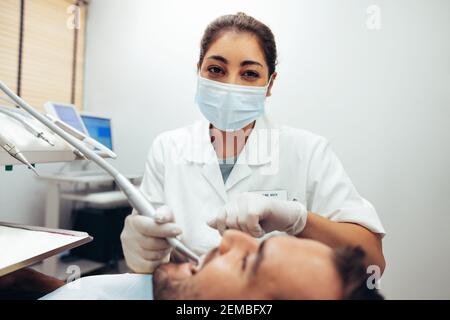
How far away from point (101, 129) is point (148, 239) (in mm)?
513

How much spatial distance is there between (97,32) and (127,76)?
14 cm

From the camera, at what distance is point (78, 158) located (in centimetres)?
62

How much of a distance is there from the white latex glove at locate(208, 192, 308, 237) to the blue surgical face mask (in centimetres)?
18

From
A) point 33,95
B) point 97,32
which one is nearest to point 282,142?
point 97,32

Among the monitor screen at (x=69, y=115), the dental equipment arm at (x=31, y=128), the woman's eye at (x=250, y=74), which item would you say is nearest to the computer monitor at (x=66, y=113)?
the monitor screen at (x=69, y=115)

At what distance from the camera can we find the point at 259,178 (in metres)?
0.60

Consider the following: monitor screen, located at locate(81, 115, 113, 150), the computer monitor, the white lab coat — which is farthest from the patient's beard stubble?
the computer monitor

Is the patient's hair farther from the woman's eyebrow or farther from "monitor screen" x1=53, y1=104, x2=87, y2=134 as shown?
"monitor screen" x1=53, y1=104, x2=87, y2=134

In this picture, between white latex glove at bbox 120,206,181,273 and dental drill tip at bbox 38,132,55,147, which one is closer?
white latex glove at bbox 120,206,181,273

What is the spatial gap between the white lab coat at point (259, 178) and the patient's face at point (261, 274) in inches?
4.4

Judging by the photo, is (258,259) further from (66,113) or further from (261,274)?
(66,113)

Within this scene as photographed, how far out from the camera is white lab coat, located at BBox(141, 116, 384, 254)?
569 millimetres

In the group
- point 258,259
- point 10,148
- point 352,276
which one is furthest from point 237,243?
point 10,148
